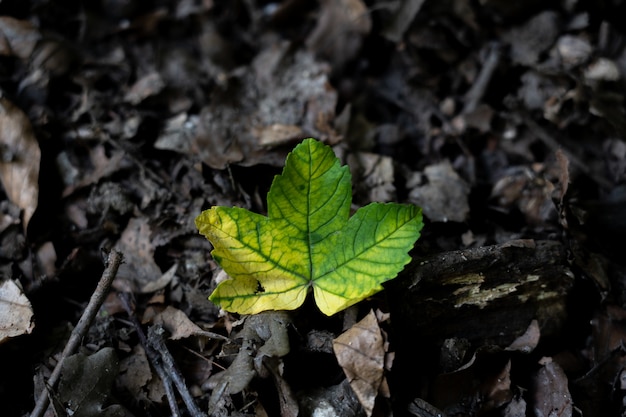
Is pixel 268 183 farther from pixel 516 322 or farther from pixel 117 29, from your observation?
pixel 117 29

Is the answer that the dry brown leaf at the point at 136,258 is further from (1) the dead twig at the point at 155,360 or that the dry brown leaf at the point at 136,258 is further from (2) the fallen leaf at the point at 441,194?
(2) the fallen leaf at the point at 441,194

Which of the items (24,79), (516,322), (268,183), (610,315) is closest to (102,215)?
(268,183)

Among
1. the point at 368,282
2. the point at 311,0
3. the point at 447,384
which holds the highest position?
the point at 311,0

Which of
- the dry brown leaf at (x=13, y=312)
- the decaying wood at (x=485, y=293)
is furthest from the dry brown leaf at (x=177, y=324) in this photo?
the decaying wood at (x=485, y=293)

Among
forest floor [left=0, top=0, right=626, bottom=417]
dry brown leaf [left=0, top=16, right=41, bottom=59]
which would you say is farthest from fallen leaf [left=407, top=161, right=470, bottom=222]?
dry brown leaf [left=0, top=16, right=41, bottom=59]

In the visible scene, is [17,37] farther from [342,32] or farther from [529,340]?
[529,340]

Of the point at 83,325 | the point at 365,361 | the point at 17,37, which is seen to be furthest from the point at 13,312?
the point at 17,37

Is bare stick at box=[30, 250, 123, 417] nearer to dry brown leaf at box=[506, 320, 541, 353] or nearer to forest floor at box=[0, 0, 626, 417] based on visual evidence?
forest floor at box=[0, 0, 626, 417]
